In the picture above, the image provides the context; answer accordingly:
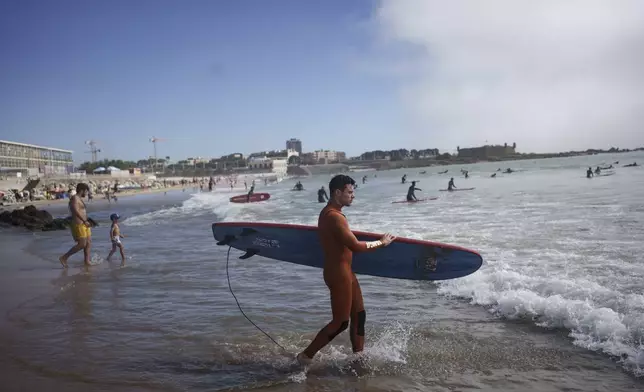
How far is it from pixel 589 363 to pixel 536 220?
11353mm

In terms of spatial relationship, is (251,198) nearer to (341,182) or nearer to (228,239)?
(228,239)

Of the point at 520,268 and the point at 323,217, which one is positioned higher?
the point at 323,217

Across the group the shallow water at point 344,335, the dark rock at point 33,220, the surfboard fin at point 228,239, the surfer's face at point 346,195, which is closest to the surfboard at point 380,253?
the surfboard fin at point 228,239

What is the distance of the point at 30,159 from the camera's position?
352ft

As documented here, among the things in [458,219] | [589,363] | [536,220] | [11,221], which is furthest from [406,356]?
[11,221]

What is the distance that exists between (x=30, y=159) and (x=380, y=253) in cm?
12338

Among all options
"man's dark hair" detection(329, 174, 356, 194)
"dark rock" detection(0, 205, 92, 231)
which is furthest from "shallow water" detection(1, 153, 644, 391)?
"dark rock" detection(0, 205, 92, 231)

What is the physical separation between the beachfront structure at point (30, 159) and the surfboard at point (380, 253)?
84355 mm

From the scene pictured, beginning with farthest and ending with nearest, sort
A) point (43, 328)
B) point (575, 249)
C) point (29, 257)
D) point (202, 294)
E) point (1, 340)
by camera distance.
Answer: point (29, 257) < point (575, 249) < point (202, 294) < point (43, 328) < point (1, 340)

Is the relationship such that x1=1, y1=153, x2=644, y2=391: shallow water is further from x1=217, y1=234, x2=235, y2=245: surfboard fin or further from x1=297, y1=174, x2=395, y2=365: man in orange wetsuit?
x1=217, y1=234, x2=235, y2=245: surfboard fin

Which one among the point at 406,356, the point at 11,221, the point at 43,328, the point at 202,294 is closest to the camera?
the point at 406,356

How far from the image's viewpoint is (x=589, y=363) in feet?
13.9

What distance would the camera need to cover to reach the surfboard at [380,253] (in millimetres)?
4980

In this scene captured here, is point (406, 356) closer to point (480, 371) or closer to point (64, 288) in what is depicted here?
point (480, 371)
